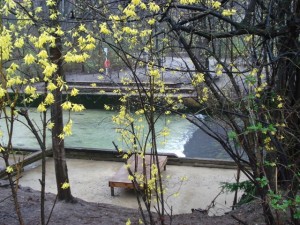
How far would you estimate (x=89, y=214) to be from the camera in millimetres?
5906

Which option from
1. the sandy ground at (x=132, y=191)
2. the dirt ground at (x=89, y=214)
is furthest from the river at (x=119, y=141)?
the dirt ground at (x=89, y=214)

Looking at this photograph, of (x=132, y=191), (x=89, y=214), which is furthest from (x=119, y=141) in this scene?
(x=89, y=214)

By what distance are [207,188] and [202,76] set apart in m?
3.94

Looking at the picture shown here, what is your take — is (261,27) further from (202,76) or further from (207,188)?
(207,188)

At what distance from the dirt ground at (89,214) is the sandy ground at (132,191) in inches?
33.3

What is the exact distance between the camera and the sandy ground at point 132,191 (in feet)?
23.9

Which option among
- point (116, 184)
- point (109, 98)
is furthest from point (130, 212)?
point (109, 98)

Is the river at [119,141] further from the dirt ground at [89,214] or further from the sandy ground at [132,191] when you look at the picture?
the dirt ground at [89,214]

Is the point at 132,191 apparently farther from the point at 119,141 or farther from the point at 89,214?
the point at 119,141

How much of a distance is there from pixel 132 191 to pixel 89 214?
2062 mm

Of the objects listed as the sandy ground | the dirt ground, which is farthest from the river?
the dirt ground

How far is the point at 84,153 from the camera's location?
32.6 feet

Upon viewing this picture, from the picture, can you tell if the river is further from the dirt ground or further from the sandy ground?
the dirt ground

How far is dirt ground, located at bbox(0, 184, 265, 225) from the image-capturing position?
520cm
